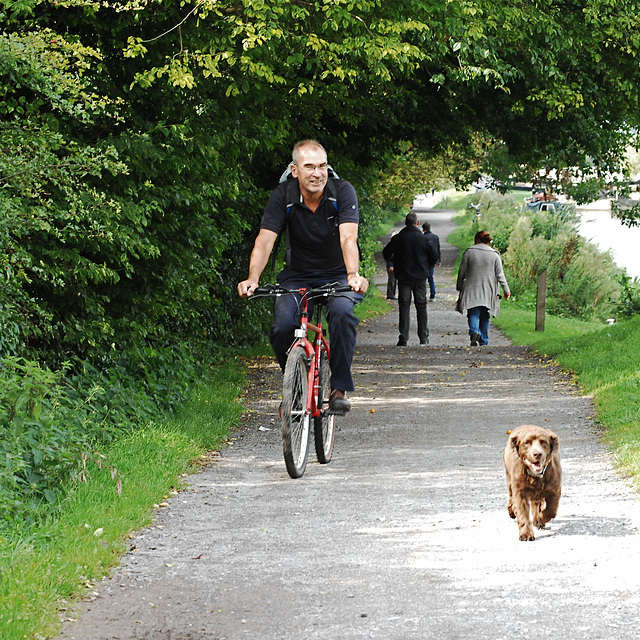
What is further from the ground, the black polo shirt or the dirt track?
the black polo shirt

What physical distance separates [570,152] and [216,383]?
10049mm

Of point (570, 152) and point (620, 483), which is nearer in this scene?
point (620, 483)

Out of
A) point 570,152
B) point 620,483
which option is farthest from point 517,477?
point 570,152

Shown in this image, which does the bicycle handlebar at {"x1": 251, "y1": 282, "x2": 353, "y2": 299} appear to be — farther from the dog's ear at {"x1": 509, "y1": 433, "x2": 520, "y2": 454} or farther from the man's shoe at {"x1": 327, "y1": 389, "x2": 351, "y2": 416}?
the dog's ear at {"x1": 509, "y1": 433, "x2": 520, "y2": 454}

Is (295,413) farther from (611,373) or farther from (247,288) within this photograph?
(611,373)

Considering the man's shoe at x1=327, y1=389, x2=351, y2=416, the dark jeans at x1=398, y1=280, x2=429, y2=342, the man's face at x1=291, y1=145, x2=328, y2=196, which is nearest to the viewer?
the man's face at x1=291, y1=145, x2=328, y2=196

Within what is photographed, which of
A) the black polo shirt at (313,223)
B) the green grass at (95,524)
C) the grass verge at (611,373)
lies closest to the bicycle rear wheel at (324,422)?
the black polo shirt at (313,223)

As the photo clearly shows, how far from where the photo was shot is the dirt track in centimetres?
439

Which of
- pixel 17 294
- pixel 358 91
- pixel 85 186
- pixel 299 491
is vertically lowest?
pixel 299 491

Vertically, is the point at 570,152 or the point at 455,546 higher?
the point at 570,152

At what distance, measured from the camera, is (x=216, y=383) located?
38.1 ft

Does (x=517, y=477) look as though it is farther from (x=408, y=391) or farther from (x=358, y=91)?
(x=358, y=91)

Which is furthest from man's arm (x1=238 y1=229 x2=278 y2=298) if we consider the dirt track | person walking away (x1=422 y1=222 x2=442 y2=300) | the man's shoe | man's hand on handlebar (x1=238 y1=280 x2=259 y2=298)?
person walking away (x1=422 y1=222 x2=442 y2=300)

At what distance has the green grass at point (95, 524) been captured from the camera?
4.47 metres
